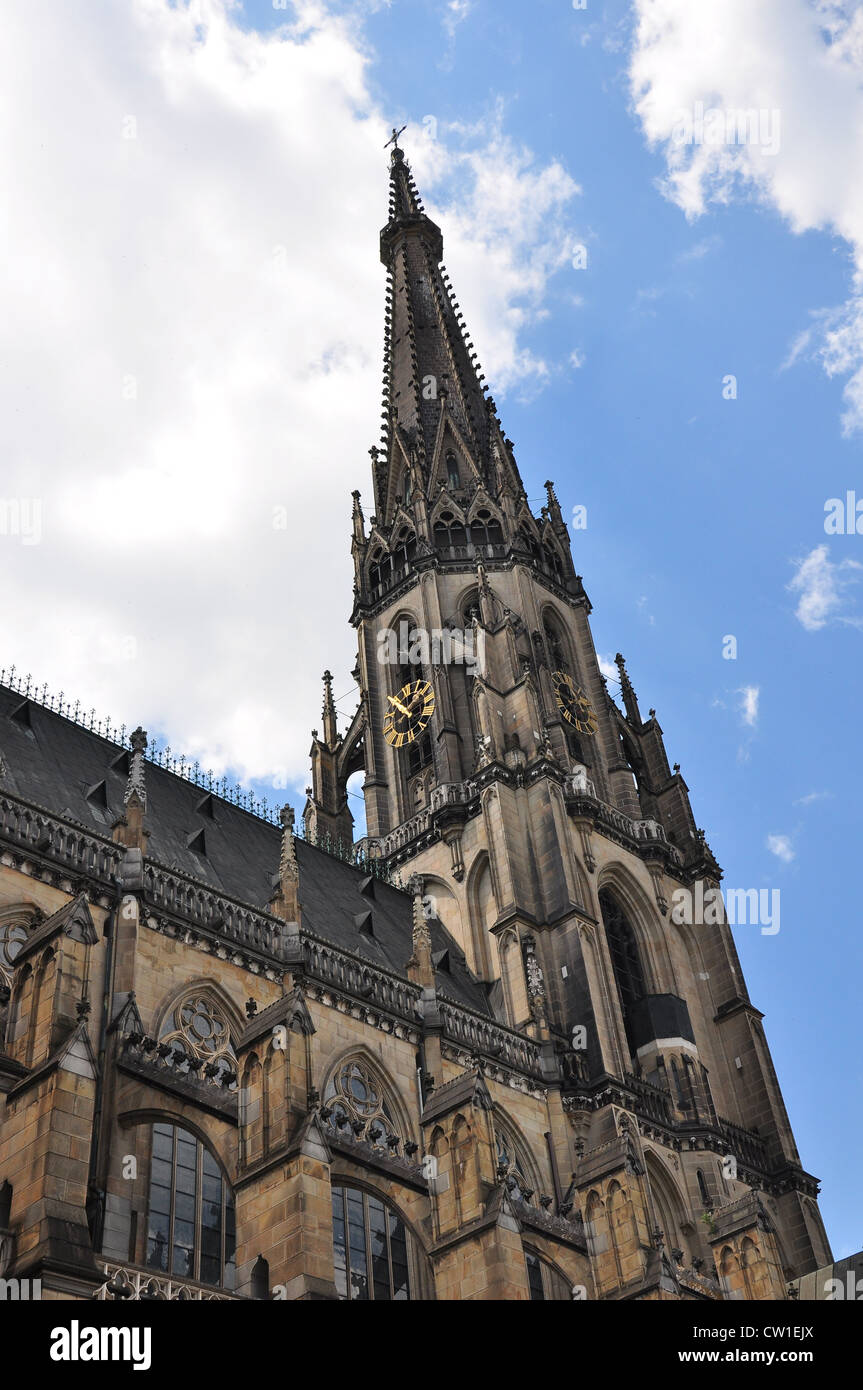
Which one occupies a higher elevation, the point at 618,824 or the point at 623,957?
the point at 618,824

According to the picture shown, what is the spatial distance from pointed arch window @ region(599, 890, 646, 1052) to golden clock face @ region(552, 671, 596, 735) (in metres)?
6.17

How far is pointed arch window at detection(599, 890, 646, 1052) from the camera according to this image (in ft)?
133

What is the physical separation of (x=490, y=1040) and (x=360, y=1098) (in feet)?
16.2

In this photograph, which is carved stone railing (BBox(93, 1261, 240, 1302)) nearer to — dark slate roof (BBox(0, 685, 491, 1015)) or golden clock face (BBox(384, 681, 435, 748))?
dark slate roof (BBox(0, 685, 491, 1015))

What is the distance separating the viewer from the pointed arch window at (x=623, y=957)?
4053 cm

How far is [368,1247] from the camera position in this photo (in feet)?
85.9

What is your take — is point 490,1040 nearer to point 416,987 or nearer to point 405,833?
point 416,987

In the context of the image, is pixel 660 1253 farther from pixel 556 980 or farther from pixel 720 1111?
pixel 720 1111

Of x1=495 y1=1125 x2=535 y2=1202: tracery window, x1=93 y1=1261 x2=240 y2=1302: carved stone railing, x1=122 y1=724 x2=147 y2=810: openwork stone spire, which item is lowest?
x1=93 y1=1261 x2=240 y2=1302: carved stone railing

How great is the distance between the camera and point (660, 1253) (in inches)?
1079

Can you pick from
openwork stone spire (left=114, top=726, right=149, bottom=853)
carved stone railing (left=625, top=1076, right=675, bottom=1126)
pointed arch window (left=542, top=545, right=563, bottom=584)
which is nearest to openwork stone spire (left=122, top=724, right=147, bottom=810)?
openwork stone spire (left=114, top=726, right=149, bottom=853)

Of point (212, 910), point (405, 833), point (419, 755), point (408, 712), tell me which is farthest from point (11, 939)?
point (408, 712)
